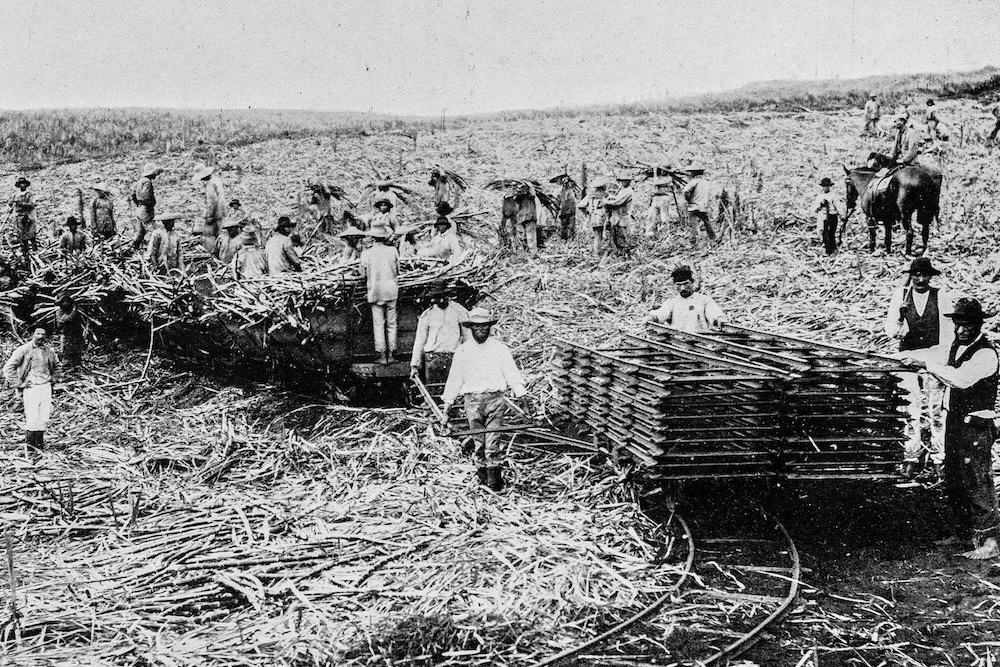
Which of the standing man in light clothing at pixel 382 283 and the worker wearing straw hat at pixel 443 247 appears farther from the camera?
the worker wearing straw hat at pixel 443 247

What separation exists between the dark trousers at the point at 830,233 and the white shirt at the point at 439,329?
767 cm

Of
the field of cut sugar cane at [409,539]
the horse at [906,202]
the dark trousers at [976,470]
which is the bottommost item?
the field of cut sugar cane at [409,539]

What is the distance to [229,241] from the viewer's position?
1128cm

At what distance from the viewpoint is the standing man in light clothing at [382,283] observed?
9070 millimetres

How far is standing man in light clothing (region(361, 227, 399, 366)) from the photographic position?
29.8 feet

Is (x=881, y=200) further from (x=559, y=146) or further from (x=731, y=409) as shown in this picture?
(x=559, y=146)

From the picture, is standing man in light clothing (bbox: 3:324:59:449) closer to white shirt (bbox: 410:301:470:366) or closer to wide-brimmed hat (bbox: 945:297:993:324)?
Answer: white shirt (bbox: 410:301:470:366)

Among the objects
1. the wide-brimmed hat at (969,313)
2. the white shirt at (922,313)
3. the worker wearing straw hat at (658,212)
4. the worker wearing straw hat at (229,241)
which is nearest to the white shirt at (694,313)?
the white shirt at (922,313)

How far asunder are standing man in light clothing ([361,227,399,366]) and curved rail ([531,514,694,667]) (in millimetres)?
4284

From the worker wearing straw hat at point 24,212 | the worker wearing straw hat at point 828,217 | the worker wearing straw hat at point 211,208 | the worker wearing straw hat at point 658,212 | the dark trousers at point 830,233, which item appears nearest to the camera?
the worker wearing straw hat at point 211,208

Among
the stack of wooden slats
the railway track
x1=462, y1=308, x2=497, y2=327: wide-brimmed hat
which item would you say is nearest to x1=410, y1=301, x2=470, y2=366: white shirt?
x1=462, y1=308, x2=497, y2=327: wide-brimmed hat

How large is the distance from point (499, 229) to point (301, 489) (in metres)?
10.3

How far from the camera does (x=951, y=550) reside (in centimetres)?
604

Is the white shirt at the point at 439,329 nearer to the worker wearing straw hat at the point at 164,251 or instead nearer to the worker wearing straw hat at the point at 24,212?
the worker wearing straw hat at the point at 164,251
